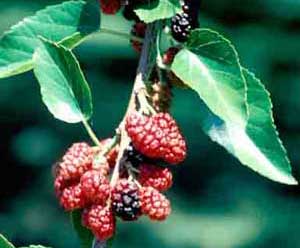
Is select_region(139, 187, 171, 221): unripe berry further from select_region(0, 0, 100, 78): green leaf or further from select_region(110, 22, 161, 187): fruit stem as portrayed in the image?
select_region(0, 0, 100, 78): green leaf

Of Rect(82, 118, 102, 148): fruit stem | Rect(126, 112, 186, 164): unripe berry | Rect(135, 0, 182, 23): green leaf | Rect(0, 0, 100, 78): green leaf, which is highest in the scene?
Rect(135, 0, 182, 23): green leaf

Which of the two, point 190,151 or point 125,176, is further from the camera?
point 190,151

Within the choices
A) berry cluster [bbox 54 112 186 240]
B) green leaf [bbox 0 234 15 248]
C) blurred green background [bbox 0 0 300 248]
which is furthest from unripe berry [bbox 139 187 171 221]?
blurred green background [bbox 0 0 300 248]

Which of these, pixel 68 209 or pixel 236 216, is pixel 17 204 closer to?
pixel 236 216

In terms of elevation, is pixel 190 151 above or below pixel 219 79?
below

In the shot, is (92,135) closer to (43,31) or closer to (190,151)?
(43,31)

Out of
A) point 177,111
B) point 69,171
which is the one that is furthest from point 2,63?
point 177,111

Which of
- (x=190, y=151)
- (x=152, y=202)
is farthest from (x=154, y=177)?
(x=190, y=151)
